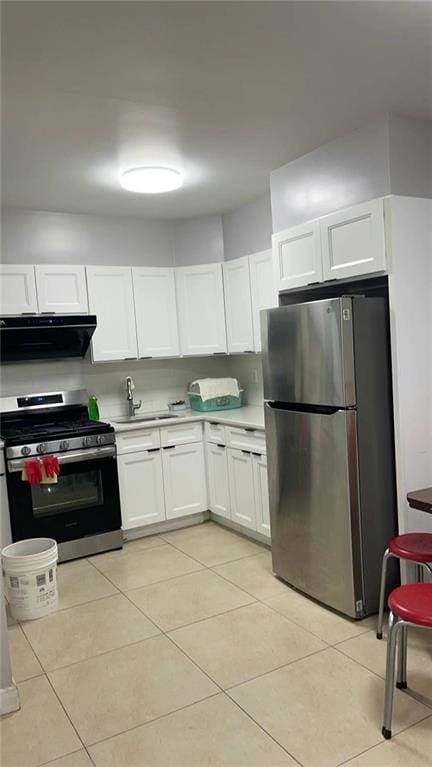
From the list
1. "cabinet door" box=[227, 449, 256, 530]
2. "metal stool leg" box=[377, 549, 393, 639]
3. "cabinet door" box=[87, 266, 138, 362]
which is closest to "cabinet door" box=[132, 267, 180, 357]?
"cabinet door" box=[87, 266, 138, 362]

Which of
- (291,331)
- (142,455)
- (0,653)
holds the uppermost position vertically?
(291,331)

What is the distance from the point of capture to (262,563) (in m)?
3.63

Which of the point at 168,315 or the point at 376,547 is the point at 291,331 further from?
the point at 168,315

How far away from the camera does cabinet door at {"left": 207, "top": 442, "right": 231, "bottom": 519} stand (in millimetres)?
4207

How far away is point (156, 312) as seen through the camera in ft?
14.8

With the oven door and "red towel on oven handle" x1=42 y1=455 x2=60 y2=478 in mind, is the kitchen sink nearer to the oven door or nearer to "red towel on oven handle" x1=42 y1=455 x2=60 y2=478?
the oven door

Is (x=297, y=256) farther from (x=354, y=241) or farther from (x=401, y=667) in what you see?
(x=401, y=667)

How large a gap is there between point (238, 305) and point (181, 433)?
1.10m

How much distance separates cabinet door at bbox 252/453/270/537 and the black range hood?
156 centimetres

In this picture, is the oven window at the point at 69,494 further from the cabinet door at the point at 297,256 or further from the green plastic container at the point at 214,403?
the cabinet door at the point at 297,256

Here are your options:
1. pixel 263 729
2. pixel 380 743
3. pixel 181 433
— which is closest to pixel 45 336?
pixel 181 433

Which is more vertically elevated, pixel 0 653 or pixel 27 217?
pixel 27 217

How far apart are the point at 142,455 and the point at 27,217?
1.95 metres

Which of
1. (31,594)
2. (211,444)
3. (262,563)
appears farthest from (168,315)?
(31,594)
